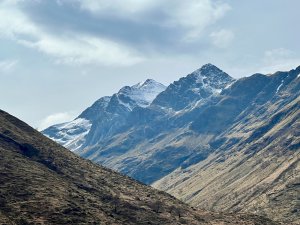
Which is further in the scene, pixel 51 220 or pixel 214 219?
pixel 214 219

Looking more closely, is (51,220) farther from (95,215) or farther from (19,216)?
(95,215)

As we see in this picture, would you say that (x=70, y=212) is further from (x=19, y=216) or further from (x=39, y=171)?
(x=39, y=171)

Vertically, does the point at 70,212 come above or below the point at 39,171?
below

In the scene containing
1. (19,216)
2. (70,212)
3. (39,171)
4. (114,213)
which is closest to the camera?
(19,216)

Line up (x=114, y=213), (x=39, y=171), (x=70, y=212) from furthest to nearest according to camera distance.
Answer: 1. (x=39, y=171)
2. (x=114, y=213)
3. (x=70, y=212)

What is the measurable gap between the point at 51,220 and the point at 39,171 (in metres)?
43.8

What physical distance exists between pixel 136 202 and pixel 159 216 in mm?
12836

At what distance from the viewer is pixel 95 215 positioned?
16750 cm

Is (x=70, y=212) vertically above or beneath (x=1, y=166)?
beneath

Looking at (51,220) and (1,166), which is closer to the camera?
(51,220)

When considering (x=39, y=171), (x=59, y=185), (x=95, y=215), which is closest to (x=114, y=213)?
(x=95, y=215)

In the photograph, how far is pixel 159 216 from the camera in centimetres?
18612

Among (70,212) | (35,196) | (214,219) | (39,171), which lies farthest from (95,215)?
(214,219)

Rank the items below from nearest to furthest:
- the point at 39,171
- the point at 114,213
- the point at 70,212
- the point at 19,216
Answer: the point at 19,216
the point at 70,212
the point at 114,213
the point at 39,171
